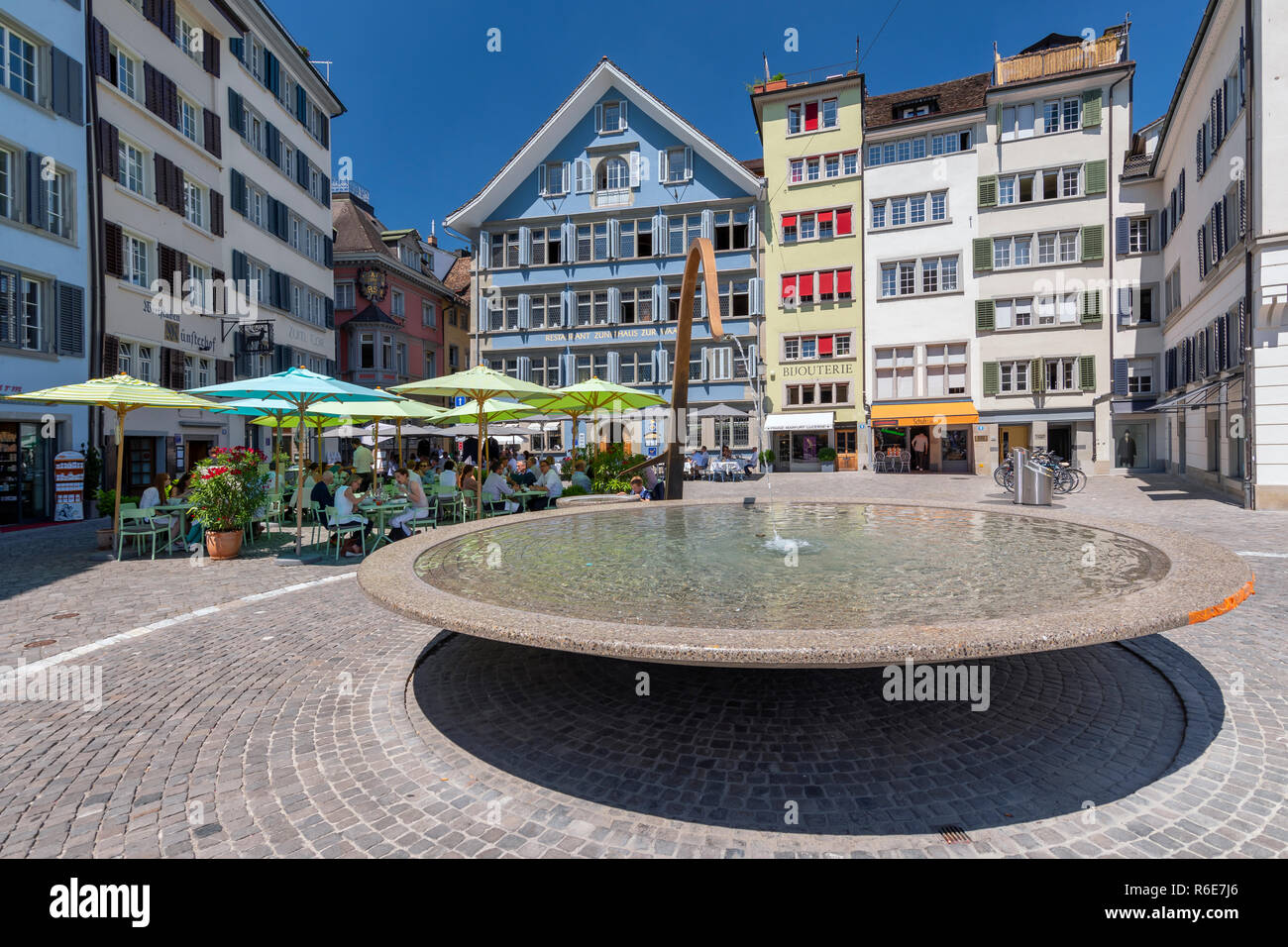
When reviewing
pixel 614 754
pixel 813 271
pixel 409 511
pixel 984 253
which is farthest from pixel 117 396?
pixel 984 253

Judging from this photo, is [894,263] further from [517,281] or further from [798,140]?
[517,281]

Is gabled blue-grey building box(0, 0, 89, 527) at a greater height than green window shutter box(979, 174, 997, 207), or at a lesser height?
lesser

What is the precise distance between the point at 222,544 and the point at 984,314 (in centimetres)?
3440

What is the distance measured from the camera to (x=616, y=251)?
1497 inches

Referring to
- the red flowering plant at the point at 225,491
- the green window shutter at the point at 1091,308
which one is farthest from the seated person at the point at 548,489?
the green window shutter at the point at 1091,308

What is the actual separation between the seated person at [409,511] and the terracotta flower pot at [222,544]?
245 centimetres

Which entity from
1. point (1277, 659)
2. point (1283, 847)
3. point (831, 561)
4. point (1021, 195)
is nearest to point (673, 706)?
point (831, 561)

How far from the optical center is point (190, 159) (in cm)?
2298

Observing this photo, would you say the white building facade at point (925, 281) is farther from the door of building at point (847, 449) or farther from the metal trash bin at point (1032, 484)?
the metal trash bin at point (1032, 484)

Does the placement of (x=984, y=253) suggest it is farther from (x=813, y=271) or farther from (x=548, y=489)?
(x=548, y=489)

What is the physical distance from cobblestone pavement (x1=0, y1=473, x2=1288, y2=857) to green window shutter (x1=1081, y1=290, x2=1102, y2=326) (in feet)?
102

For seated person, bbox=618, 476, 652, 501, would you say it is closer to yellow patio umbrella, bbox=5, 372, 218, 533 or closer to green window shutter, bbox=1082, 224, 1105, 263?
yellow patio umbrella, bbox=5, 372, 218, 533

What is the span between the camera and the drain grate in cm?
305

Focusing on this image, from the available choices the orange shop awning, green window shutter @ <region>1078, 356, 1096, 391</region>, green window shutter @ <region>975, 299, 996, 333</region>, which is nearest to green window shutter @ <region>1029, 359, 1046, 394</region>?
green window shutter @ <region>1078, 356, 1096, 391</region>
